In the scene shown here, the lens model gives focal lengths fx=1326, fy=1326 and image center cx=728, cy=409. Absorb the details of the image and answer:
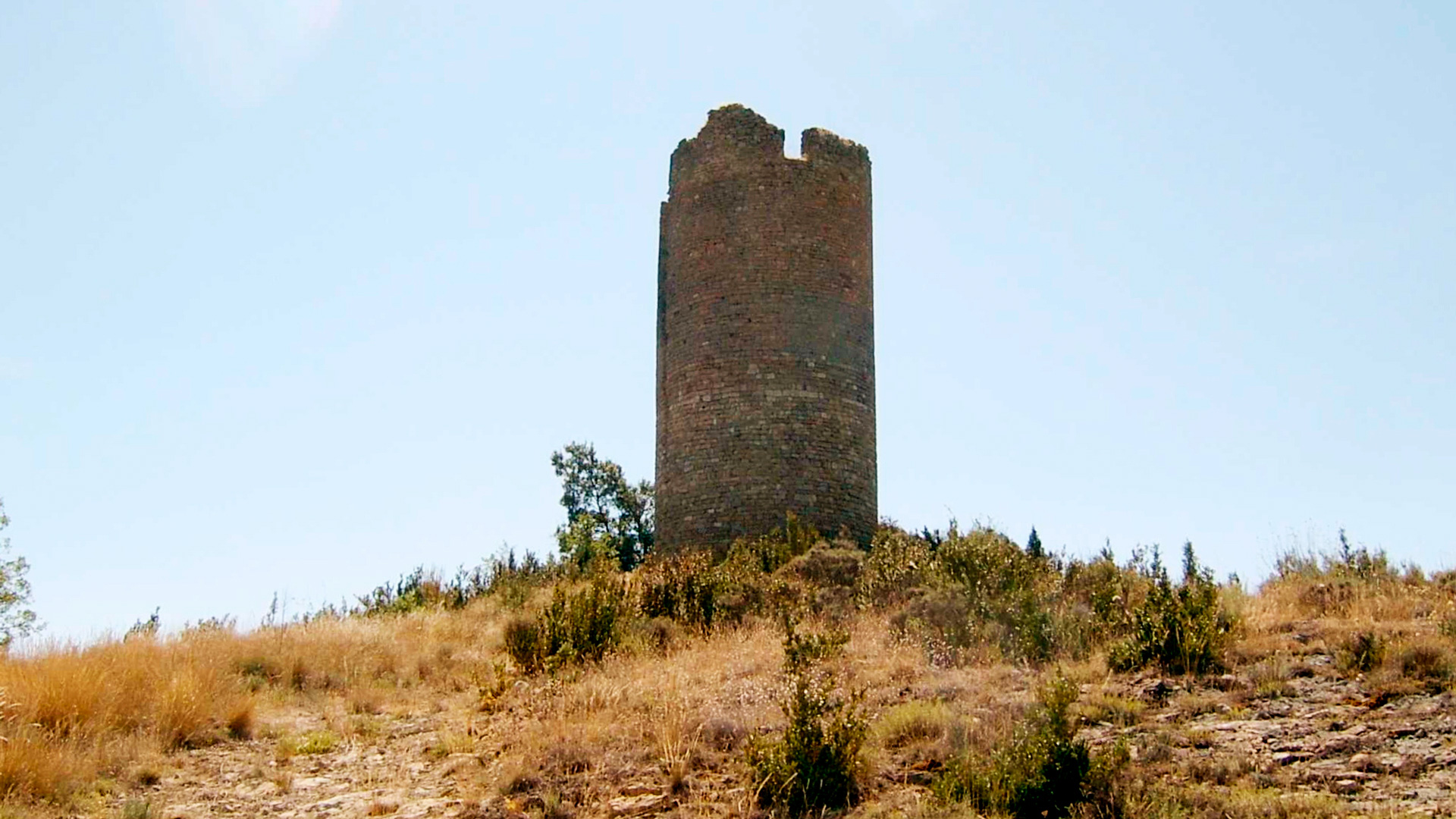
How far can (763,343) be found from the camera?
18.3 m

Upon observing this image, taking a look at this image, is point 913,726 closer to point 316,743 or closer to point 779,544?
point 316,743

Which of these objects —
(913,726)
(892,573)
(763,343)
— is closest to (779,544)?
(892,573)

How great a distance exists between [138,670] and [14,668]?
0.96m

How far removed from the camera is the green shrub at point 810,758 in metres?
7.64

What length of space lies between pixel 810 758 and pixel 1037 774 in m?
1.32

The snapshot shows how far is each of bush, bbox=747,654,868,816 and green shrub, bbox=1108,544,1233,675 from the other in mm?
2842

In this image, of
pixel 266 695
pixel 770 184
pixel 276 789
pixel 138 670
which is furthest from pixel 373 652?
pixel 770 184

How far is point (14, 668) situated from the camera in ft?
34.3

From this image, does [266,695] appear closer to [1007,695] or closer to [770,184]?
[1007,695]

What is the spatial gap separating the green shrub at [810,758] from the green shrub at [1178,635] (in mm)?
2791

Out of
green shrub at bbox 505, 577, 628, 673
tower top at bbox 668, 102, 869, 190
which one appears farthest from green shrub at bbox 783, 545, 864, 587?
Result: tower top at bbox 668, 102, 869, 190

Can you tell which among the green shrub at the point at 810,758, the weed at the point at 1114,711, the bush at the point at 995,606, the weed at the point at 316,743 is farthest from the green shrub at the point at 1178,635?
the weed at the point at 316,743

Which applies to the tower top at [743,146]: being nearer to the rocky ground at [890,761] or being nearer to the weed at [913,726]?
the rocky ground at [890,761]

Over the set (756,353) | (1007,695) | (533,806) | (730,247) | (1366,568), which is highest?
(730,247)
